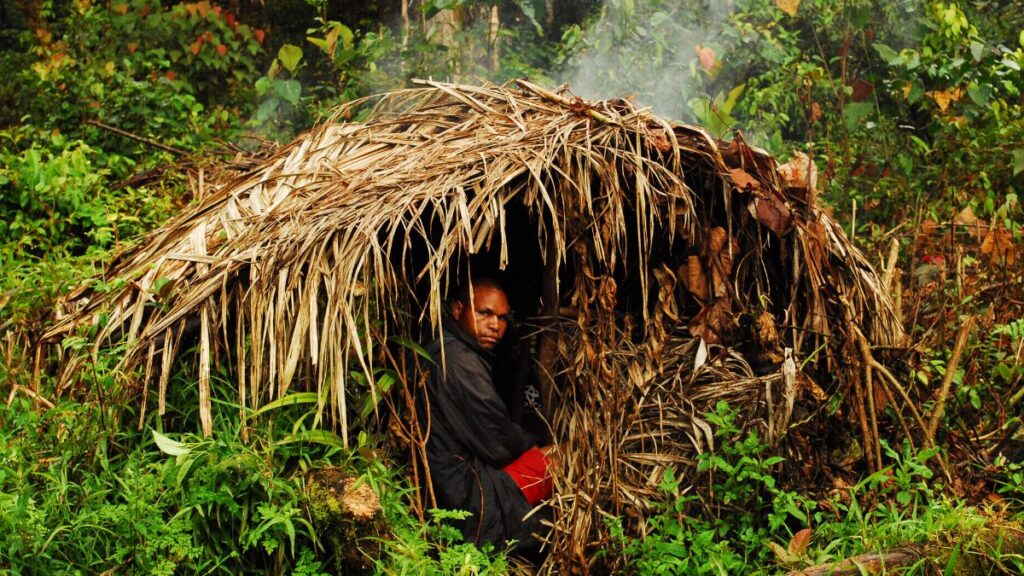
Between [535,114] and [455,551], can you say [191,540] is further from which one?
[535,114]

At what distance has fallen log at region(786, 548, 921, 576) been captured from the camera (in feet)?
13.1

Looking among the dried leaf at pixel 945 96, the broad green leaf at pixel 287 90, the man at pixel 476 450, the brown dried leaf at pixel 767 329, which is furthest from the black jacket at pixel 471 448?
the dried leaf at pixel 945 96

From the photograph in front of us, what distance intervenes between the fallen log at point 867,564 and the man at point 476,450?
1.15 metres

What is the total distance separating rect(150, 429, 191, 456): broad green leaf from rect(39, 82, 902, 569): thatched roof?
0.12 m

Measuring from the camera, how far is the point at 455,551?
413 centimetres

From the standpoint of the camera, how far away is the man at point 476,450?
4449 millimetres

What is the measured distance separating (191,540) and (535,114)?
239cm

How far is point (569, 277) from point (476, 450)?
Result: 109 cm

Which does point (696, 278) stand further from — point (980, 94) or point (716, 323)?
point (980, 94)

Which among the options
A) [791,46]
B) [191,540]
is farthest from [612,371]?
[791,46]

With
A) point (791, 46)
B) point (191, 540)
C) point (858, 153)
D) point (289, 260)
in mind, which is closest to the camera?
point (191, 540)

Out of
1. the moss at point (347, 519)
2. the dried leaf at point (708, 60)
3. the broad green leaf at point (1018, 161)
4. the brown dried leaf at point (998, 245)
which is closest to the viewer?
the moss at point (347, 519)

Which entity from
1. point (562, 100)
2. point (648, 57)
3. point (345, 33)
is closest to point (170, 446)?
point (562, 100)

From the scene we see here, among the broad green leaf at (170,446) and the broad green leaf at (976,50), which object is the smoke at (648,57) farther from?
the broad green leaf at (170,446)
